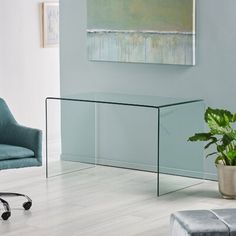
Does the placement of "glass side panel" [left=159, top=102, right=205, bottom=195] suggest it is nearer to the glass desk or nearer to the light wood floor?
the glass desk

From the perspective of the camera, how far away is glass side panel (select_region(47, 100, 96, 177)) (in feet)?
22.8

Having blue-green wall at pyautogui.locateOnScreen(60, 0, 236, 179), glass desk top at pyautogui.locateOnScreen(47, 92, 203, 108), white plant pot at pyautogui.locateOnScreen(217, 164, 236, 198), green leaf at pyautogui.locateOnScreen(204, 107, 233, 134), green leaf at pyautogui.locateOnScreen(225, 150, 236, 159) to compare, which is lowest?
white plant pot at pyautogui.locateOnScreen(217, 164, 236, 198)

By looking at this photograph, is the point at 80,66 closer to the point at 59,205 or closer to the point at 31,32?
the point at 31,32

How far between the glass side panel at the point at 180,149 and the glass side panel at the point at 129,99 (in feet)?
0.33

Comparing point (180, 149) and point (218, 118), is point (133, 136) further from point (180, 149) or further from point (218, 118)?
point (218, 118)

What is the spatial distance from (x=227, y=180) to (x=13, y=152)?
173 centimetres

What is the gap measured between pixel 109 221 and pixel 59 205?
0.57 m

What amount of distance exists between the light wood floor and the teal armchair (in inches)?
9.3

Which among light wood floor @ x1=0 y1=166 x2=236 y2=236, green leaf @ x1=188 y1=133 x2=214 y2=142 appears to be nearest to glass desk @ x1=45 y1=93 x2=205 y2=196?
light wood floor @ x1=0 y1=166 x2=236 y2=236

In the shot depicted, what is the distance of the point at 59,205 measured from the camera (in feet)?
18.3

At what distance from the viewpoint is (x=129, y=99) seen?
6402 mm

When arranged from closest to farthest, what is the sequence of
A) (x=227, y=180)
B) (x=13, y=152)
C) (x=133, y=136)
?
(x=13, y=152) < (x=227, y=180) < (x=133, y=136)

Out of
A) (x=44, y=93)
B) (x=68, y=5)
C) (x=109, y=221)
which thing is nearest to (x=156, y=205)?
(x=109, y=221)

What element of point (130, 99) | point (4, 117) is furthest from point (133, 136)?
point (4, 117)
